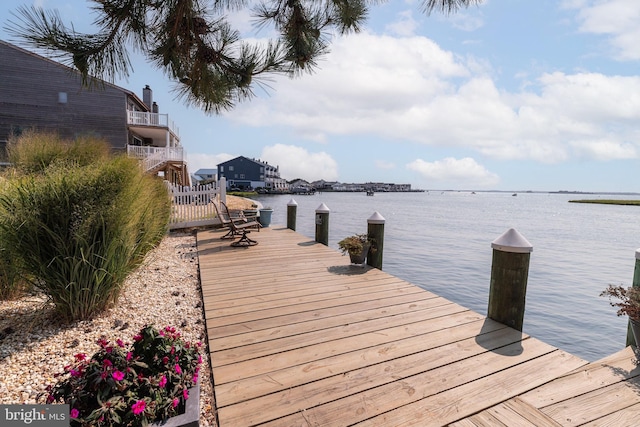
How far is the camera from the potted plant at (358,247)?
16.3 feet

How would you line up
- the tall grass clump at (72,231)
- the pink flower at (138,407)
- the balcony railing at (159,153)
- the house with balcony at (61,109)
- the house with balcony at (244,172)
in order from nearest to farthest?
the pink flower at (138,407), the tall grass clump at (72,231), the balcony railing at (159,153), the house with balcony at (61,109), the house with balcony at (244,172)

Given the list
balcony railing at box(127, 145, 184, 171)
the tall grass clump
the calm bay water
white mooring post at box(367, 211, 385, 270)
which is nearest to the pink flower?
the tall grass clump

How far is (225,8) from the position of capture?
10.4 feet

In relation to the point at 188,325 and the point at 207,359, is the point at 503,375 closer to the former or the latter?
the point at 207,359

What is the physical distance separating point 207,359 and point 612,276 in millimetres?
11110

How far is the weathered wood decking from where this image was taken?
1822 mm

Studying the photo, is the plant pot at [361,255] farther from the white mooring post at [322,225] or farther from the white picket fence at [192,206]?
the white picket fence at [192,206]

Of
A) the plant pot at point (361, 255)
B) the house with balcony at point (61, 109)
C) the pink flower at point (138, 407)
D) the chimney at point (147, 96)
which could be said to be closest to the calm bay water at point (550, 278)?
the plant pot at point (361, 255)

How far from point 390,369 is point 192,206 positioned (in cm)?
796

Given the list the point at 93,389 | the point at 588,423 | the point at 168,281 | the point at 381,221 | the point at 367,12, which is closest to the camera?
the point at 93,389

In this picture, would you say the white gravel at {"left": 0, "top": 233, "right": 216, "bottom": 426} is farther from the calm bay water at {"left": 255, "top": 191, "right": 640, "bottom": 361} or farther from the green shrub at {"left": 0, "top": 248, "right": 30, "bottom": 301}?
the calm bay water at {"left": 255, "top": 191, "right": 640, "bottom": 361}

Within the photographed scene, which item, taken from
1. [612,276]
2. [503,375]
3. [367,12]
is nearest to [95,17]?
[367,12]

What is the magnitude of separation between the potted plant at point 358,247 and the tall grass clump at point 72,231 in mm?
3018

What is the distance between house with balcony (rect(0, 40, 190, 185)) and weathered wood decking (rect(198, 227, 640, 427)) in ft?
52.0
